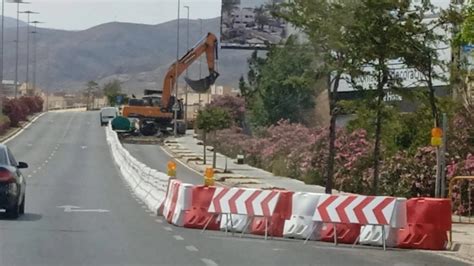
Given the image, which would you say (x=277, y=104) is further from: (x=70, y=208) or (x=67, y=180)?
(x=70, y=208)

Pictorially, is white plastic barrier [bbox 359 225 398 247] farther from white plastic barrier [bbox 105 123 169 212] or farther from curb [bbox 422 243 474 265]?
white plastic barrier [bbox 105 123 169 212]

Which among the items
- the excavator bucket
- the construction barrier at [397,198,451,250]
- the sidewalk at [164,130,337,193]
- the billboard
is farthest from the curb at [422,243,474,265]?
A: the billboard

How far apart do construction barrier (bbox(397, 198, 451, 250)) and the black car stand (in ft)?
27.9

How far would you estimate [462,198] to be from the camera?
90.8 feet

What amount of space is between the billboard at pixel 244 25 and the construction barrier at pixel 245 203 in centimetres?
6417

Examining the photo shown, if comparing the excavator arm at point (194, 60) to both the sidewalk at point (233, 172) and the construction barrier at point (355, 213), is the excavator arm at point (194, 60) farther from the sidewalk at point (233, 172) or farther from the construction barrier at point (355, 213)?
the construction barrier at point (355, 213)

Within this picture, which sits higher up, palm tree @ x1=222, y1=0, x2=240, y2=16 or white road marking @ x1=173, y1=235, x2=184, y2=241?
palm tree @ x1=222, y1=0, x2=240, y2=16

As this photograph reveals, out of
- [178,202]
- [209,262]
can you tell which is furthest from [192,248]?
[178,202]

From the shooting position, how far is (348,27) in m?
26.4

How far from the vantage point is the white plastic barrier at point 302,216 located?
2045 centimetres

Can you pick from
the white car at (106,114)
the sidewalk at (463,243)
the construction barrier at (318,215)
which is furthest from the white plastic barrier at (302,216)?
the white car at (106,114)

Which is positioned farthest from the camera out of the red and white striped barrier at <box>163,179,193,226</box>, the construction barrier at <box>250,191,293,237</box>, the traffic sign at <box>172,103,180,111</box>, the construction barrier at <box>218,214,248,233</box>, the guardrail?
the traffic sign at <box>172,103,180,111</box>

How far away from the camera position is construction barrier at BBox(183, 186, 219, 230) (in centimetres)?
2216

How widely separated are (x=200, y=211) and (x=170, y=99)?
63187 millimetres
